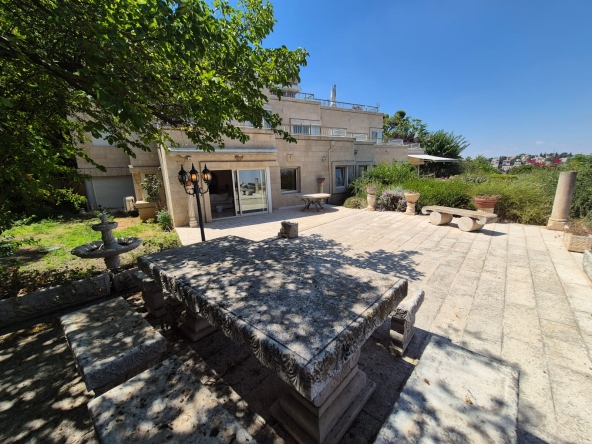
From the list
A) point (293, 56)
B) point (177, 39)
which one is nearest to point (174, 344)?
point (177, 39)

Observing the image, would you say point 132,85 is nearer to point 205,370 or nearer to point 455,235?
point 205,370

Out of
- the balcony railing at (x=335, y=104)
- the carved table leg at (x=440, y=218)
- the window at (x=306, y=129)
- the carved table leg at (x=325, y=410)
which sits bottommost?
the carved table leg at (x=325, y=410)

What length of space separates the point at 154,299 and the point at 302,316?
8.97 feet

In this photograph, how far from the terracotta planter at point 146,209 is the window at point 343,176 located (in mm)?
9697

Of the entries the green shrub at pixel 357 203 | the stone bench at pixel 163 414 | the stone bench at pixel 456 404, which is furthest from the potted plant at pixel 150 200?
the stone bench at pixel 456 404

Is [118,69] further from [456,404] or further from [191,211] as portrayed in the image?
[191,211]

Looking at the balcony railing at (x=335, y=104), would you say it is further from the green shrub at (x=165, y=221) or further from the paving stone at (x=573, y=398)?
the paving stone at (x=573, y=398)

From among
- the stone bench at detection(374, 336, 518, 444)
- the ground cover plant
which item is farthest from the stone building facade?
the stone bench at detection(374, 336, 518, 444)

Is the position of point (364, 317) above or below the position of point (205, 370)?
above

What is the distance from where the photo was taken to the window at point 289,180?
12.5m

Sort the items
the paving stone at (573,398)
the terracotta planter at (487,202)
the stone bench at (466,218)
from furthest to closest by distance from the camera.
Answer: the terracotta planter at (487,202)
the stone bench at (466,218)
the paving stone at (573,398)

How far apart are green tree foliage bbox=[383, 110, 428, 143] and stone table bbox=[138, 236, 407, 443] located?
114ft

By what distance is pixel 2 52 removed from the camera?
2.32 meters

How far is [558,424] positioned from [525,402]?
7.9 inches
